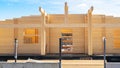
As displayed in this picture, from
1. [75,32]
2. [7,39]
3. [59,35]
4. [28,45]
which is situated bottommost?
[28,45]

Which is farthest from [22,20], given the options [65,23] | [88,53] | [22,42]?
[88,53]

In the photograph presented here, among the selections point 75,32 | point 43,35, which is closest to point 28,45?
point 43,35

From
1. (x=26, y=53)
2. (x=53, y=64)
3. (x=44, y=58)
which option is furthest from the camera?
(x=26, y=53)

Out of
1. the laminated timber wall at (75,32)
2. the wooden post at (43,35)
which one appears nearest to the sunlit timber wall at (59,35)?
the laminated timber wall at (75,32)

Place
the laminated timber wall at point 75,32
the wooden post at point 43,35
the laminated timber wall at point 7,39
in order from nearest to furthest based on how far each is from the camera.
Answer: the wooden post at point 43,35, the laminated timber wall at point 7,39, the laminated timber wall at point 75,32

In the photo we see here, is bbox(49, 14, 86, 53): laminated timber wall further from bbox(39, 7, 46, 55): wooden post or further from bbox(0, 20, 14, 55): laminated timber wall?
bbox(0, 20, 14, 55): laminated timber wall

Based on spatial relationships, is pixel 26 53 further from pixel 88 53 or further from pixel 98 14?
pixel 98 14

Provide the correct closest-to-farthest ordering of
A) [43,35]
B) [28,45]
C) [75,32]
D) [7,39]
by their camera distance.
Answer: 1. [43,35]
2. [28,45]
3. [7,39]
4. [75,32]

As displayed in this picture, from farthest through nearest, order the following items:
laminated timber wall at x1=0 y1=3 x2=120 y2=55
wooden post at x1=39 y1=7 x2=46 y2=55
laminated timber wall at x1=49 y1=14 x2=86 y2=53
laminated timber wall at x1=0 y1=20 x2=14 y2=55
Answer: laminated timber wall at x1=49 y1=14 x2=86 y2=53 → laminated timber wall at x1=0 y1=20 x2=14 y2=55 → laminated timber wall at x1=0 y1=3 x2=120 y2=55 → wooden post at x1=39 y1=7 x2=46 y2=55

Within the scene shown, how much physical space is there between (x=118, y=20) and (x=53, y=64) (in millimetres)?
11568

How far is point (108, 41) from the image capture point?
25.0 metres

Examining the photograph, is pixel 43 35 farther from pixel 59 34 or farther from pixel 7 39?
pixel 7 39

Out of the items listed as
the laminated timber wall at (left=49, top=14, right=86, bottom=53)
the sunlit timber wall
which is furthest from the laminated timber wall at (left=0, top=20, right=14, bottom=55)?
the laminated timber wall at (left=49, top=14, right=86, bottom=53)

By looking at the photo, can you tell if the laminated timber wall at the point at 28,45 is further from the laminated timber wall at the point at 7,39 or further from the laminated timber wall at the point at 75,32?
the laminated timber wall at the point at 75,32
